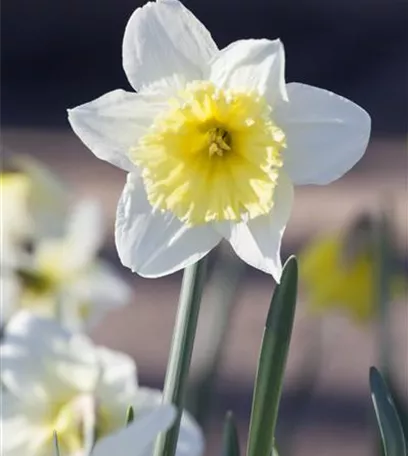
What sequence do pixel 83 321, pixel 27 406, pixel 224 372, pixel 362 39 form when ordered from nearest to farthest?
pixel 27 406, pixel 83 321, pixel 224 372, pixel 362 39

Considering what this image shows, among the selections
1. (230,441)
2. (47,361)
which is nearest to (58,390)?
(47,361)

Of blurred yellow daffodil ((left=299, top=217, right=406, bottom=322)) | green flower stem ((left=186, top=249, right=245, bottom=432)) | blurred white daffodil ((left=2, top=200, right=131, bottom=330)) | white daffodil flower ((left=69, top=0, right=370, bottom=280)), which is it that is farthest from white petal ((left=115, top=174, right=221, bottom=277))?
blurred yellow daffodil ((left=299, top=217, right=406, bottom=322))

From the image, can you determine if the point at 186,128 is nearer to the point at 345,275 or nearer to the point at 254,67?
the point at 254,67

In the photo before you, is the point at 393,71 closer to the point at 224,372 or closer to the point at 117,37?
the point at 117,37

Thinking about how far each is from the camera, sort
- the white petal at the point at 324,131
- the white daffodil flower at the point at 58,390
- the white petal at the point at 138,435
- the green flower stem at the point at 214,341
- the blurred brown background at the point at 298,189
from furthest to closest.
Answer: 1. the blurred brown background at the point at 298,189
2. the green flower stem at the point at 214,341
3. the white daffodil flower at the point at 58,390
4. the white petal at the point at 324,131
5. the white petal at the point at 138,435

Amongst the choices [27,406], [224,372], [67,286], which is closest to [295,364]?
[224,372]

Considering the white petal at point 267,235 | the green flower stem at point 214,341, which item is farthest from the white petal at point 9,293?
the white petal at point 267,235

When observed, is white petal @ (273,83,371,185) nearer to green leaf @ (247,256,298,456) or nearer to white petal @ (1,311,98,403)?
green leaf @ (247,256,298,456)

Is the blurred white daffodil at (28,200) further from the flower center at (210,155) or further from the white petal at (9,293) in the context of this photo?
the flower center at (210,155)
